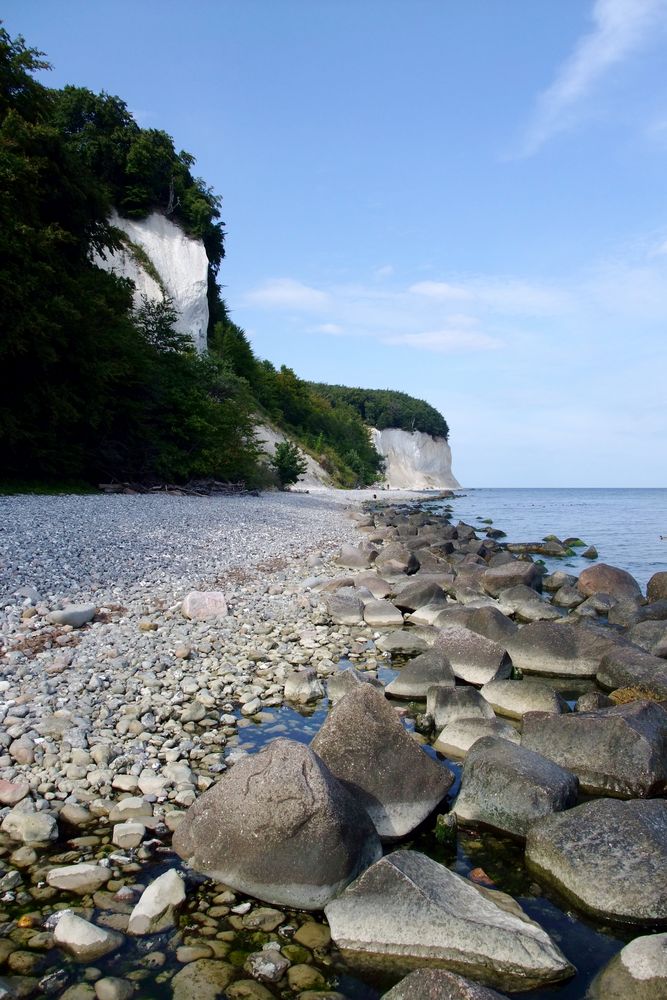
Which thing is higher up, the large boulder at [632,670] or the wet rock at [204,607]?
the wet rock at [204,607]

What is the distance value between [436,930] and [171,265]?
149ft

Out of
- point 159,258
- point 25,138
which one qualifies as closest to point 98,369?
point 25,138

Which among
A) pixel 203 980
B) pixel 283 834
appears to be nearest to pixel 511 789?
pixel 283 834

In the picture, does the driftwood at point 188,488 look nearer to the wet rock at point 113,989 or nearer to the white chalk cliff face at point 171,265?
the white chalk cliff face at point 171,265

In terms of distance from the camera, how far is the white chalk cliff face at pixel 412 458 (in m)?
105

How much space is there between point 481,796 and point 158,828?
2.04 meters

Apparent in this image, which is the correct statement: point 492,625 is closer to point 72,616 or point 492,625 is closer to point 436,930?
point 72,616

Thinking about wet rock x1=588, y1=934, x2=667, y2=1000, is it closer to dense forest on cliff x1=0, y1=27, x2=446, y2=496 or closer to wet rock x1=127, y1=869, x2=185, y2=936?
wet rock x1=127, y1=869, x2=185, y2=936

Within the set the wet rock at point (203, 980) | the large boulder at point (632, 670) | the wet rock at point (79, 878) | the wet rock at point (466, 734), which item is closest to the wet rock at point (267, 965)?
the wet rock at point (203, 980)

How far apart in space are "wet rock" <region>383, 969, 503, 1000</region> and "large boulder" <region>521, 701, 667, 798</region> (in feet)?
8.10

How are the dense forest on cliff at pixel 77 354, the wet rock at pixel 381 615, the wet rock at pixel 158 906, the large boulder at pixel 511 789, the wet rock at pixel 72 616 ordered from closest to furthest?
the wet rock at pixel 158 906 < the large boulder at pixel 511 789 < the wet rock at pixel 72 616 < the wet rock at pixel 381 615 < the dense forest on cliff at pixel 77 354

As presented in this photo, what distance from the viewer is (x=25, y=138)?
19.1 m

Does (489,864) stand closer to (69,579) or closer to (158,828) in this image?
(158,828)

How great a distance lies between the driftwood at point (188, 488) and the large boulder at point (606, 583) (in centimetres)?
1541
